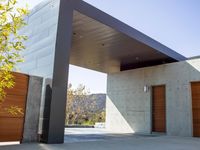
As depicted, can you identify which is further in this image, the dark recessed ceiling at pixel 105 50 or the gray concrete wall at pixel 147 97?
the gray concrete wall at pixel 147 97

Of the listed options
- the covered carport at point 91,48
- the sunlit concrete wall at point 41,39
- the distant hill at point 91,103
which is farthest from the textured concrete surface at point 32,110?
the distant hill at point 91,103

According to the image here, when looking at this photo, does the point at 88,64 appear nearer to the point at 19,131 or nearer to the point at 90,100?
the point at 19,131

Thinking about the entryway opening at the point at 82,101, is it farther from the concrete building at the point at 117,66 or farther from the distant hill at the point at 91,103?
the concrete building at the point at 117,66

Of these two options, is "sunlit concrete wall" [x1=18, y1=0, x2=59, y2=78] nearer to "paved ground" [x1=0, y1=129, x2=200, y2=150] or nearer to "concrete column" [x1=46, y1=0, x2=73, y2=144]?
"concrete column" [x1=46, y1=0, x2=73, y2=144]

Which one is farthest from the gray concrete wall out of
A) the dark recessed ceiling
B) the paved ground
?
the paved ground

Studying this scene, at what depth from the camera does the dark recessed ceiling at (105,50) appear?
26.5ft

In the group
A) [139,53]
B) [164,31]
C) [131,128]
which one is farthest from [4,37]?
[131,128]

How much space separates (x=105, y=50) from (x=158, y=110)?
409cm

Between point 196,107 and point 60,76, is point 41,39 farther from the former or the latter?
point 196,107

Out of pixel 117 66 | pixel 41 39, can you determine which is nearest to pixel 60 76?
pixel 41 39

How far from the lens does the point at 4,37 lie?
10.3ft

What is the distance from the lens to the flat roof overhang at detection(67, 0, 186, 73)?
744cm

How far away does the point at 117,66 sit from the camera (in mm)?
13680

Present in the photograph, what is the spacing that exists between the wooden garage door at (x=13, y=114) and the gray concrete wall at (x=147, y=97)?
23.4 ft
